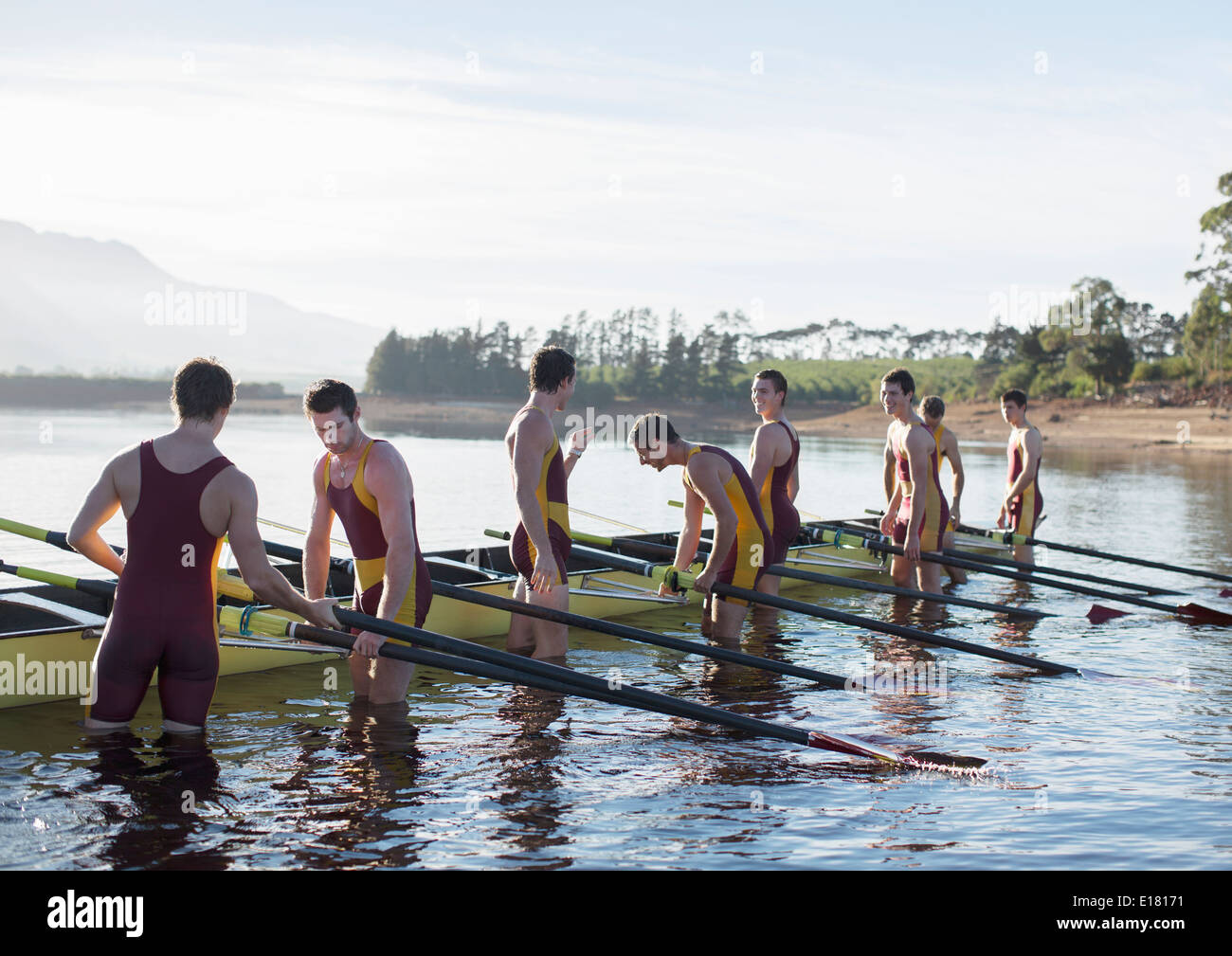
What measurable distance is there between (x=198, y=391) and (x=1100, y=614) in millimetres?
11102

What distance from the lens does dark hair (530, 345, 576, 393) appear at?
26.6ft

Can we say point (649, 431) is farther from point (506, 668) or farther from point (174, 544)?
point (174, 544)

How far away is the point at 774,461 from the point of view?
1037 cm

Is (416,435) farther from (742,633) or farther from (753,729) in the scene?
(753,729)

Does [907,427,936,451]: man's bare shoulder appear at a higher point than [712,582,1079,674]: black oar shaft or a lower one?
higher

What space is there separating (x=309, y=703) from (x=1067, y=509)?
23.0 meters

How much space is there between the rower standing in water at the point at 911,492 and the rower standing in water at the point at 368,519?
6148 millimetres

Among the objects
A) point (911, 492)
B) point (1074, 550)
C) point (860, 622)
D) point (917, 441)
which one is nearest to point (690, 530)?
point (860, 622)

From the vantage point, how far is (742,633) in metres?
12.2

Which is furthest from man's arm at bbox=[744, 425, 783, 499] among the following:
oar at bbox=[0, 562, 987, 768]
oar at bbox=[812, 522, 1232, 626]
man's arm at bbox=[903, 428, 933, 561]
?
oar at bbox=[0, 562, 987, 768]

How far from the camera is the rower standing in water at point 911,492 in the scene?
11797mm

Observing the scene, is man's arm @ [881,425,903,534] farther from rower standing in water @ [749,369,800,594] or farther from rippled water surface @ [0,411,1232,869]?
rower standing in water @ [749,369,800,594]

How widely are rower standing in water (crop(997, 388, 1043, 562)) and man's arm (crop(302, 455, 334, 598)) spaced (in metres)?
10.2
